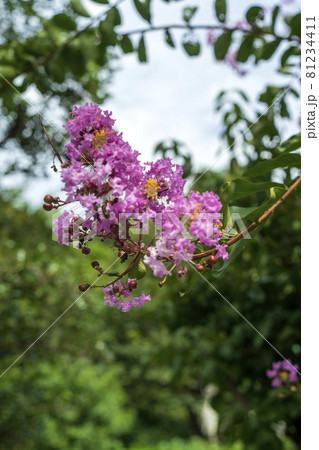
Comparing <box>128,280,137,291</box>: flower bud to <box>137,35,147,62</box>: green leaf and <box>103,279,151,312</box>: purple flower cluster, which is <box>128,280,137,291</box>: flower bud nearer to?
<box>103,279,151,312</box>: purple flower cluster

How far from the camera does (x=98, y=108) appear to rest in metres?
0.85

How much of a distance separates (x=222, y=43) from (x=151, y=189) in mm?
1046

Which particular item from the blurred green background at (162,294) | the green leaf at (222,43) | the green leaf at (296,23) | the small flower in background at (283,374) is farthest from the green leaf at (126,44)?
the small flower in background at (283,374)

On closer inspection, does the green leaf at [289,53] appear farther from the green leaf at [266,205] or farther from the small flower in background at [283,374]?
the small flower in background at [283,374]

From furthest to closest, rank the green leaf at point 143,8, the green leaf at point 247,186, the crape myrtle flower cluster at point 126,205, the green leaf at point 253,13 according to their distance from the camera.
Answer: the green leaf at point 253,13
the green leaf at point 143,8
the green leaf at point 247,186
the crape myrtle flower cluster at point 126,205

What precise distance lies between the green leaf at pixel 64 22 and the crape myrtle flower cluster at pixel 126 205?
910 millimetres

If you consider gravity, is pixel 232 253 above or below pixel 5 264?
above

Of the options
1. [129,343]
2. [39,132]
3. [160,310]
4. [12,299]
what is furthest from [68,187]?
[129,343]

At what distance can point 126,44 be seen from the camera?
5.22 ft

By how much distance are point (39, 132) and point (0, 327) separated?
178 centimetres

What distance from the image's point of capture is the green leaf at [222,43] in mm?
1629

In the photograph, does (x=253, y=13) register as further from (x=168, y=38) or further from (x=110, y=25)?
(x=110, y=25)

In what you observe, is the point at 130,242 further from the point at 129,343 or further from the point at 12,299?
the point at 129,343

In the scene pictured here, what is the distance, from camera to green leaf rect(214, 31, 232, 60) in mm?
1629
